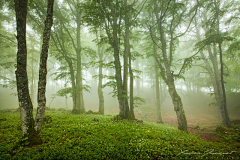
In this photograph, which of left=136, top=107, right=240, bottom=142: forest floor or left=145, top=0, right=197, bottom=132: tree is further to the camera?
left=145, top=0, right=197, bottom=132: tree

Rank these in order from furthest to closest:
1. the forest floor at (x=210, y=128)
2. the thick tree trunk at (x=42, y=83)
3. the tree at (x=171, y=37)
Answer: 1. the tree at (x=171, y=37)
2. the forest floor at (x=210, y=128)
3. the thick tree trunk at (x=42, y=83)

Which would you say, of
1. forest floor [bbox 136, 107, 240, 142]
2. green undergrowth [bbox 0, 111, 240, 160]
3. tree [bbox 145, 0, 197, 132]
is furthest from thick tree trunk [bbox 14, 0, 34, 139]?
forest floor [bbox 136, 107, 240, 142]

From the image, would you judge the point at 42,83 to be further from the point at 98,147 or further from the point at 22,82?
the point at 98,147

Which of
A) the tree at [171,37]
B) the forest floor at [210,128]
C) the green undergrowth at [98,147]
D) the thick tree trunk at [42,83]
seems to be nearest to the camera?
the green undergrowth at [98,147]

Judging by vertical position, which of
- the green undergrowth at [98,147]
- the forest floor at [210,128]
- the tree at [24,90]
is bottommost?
the forest floor at [210,128]

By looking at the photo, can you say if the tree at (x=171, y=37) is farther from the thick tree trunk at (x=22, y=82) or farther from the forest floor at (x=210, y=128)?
the thick tree trunk at (x=22, y=82)

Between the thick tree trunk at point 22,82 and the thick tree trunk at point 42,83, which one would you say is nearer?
the thick tree trunk at point 22,82

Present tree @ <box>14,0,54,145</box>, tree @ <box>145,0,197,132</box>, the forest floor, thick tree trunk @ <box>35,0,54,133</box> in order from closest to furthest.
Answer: tree @ <box>14,0,54,145</box> → thick tree trunk @ <box>35,0,54,133</box> → the forest floor → tree @ <box>145,0,197,132</box>

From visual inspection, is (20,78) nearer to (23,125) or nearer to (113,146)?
(23,125)

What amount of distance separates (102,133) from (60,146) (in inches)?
73.8

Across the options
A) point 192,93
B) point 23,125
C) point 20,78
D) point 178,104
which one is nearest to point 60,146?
point 23,125

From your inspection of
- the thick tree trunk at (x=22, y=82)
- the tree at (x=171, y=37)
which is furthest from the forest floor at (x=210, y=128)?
the thick tree trunk at (x=22, y=82)

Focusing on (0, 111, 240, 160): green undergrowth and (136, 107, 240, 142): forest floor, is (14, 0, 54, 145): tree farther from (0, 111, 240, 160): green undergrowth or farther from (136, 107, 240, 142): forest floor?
(136, 107, 240, 142): forest floor

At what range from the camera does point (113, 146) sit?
432 cm
